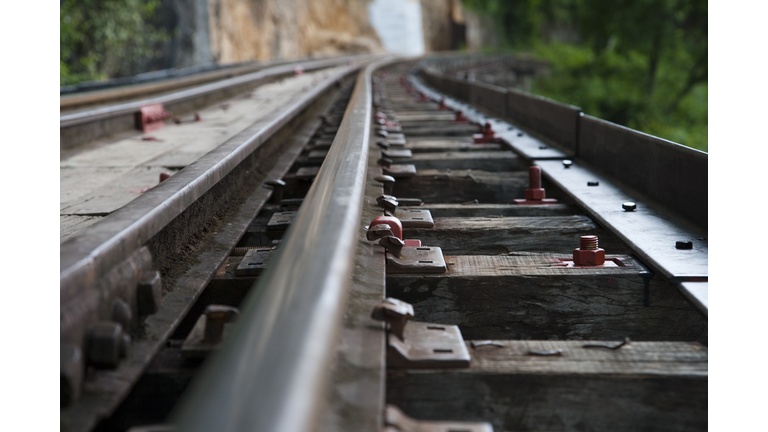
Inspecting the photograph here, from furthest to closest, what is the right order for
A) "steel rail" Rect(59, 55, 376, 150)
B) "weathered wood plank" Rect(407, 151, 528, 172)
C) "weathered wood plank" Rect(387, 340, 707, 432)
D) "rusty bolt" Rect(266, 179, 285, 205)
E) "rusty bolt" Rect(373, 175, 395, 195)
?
"steel rail" Rect(59, 55, 376, 150) < "weathered wood plank" Rect(407, 151, 528, 172) < "rusty bolt" Rect(266, 179, 285, 205) < "rusty bolt" Rect(373, 175, 395, 195) < "weathered wood plank" Rect(387, 340, 707, 432)

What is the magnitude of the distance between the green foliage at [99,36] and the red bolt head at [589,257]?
1161cm

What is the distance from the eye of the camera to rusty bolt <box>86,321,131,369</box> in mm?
1245

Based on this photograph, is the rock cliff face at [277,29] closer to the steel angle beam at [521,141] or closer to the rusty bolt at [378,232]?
the steel angle beam at [521,141]

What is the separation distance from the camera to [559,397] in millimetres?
1312

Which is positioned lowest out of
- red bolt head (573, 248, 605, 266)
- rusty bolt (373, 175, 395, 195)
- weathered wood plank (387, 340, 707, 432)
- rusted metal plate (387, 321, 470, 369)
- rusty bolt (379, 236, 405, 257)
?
weathered wood plank (387, 340, 707, 432)

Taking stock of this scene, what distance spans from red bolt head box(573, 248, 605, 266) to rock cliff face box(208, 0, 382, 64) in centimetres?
2085

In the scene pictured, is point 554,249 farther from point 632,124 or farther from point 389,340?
point 632,124

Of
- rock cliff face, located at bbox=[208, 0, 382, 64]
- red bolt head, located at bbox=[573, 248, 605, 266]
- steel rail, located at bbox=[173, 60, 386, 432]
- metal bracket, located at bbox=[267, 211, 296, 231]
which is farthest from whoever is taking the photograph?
rock cliff face, located at bbox=[208, 0, 382, 64]

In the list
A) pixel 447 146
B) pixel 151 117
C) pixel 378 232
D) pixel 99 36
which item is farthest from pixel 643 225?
pixel 99 36

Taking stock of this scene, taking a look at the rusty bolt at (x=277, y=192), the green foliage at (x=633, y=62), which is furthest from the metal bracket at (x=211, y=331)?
the green foliage at (x=633, y=62)

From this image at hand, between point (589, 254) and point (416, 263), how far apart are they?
1.68 feet

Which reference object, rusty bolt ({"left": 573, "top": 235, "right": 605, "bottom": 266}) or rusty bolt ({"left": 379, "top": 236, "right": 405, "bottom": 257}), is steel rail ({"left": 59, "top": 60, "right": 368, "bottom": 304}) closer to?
rusty bolt ({"left": 379, "top": 236, "right": 405, "bottom": 257})

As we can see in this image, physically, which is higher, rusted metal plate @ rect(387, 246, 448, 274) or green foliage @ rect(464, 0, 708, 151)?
green foliage @ rect(464, 0, 708, 151)

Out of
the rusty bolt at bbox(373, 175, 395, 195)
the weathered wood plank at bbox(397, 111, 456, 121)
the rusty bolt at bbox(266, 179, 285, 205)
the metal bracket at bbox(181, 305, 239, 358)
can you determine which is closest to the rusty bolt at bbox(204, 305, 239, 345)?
the metal bracket at bbox(181, 305, 239, 358)
